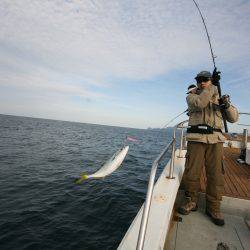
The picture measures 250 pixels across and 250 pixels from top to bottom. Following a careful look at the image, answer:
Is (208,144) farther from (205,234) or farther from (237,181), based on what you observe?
(237,181)

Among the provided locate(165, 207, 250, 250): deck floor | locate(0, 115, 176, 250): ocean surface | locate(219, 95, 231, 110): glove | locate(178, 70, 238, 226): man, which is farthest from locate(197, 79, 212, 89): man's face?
locate(165, 207, 250, 250): deck floor

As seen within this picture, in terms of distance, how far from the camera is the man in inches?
151

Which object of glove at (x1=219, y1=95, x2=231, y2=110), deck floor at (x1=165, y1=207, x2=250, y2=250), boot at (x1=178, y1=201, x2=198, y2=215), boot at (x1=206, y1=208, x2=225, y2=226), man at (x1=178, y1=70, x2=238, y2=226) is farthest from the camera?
boot at (x1=178, y1=201, x2=198, y2=215)

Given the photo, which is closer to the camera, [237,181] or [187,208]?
[187,208]

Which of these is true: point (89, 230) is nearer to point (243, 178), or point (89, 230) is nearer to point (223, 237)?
point (223, 237)

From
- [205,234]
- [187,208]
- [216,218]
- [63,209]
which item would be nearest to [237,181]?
[216,218]

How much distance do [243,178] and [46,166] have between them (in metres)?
11.7

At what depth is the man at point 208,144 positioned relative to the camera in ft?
12.6

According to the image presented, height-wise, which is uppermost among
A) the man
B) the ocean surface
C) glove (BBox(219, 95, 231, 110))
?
glove (BBox(219, 95, 231, 110))

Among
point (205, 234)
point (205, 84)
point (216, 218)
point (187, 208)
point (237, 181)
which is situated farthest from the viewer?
point (237, 181)

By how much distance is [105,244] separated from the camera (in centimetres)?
567

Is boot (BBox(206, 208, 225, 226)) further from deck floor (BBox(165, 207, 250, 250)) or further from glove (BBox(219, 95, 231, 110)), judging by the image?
glove (BBox(219, 95, 231, 110))

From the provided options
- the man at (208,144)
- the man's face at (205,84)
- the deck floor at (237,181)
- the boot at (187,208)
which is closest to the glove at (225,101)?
the man at (208,144)

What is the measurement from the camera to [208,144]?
3.93m
